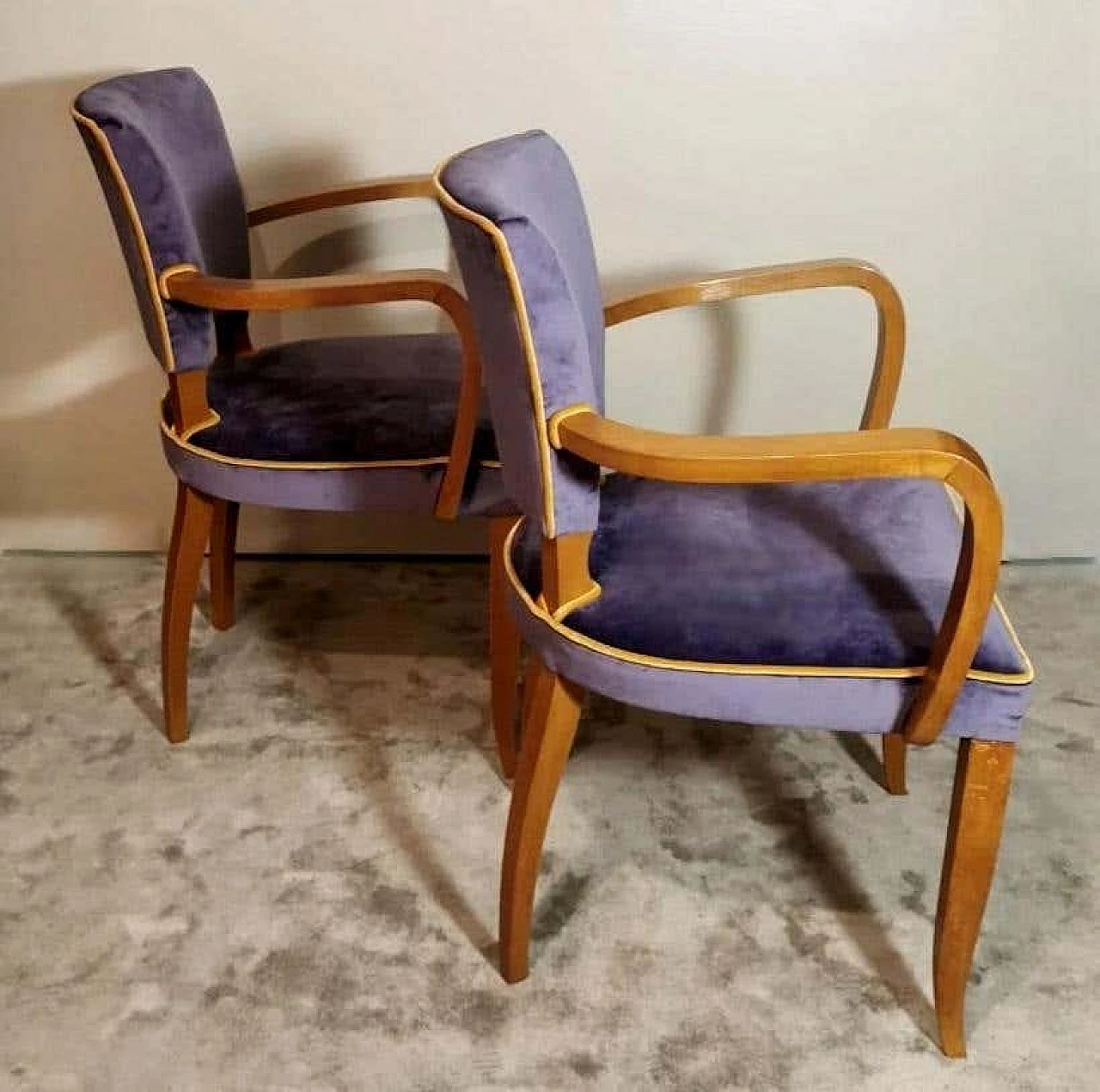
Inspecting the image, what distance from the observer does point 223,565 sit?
6.47 ft

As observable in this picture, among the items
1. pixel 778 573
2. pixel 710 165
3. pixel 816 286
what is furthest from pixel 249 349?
pixel 778 573

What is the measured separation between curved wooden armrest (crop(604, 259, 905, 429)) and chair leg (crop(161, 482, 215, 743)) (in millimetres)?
617

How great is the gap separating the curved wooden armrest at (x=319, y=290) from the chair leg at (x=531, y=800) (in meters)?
0.48

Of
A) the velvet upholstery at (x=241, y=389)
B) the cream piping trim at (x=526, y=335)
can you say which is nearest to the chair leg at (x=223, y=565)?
the velvet upholstery at (x=241, y=389)

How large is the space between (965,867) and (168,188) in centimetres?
117

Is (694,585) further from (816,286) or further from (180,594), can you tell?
(180,594)

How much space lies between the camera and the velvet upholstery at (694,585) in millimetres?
1079

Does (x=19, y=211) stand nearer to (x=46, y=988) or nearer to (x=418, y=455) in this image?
(x=418, y=455)

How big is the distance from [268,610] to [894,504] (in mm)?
1157

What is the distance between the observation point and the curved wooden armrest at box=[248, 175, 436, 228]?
1796 mm

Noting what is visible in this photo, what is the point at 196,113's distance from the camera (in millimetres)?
1659

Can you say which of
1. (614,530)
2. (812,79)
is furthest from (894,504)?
(812,79)

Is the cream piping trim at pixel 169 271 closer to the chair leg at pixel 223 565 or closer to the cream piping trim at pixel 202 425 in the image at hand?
the cream piping trim at pixel 202 425

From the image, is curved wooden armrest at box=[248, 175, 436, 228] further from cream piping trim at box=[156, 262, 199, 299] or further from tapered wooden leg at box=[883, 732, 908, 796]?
tapered wooden leg at box=[883, 732, 908, 796]
